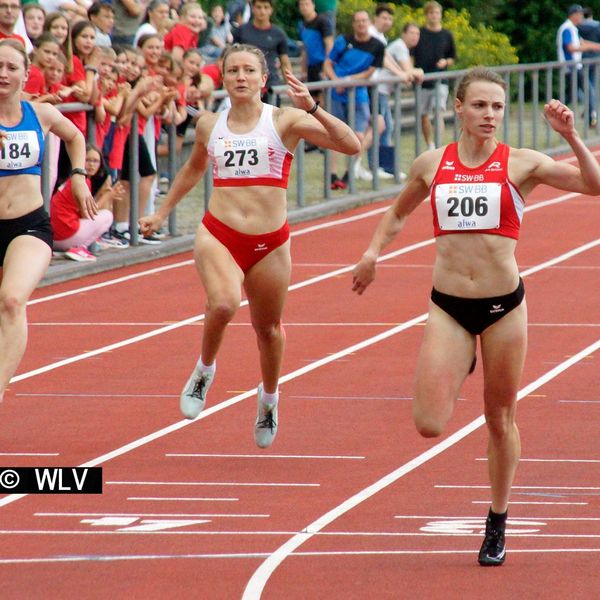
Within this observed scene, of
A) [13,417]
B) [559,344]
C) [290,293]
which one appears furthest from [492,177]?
[290,293]

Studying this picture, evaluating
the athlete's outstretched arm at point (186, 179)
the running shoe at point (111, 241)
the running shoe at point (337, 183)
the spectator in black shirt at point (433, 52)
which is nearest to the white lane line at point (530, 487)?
the athlete's outstretched arm at point (186, 179)

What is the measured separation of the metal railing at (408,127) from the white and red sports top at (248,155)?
6492mm

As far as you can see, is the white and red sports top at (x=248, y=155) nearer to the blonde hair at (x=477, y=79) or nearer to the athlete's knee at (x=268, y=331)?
the athlete's knee at (x=268, y=331)

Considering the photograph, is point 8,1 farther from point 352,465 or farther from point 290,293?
point 352,465

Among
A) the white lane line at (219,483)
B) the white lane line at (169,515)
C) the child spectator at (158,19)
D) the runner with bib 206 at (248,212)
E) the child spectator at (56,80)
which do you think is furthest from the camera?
the child spectator at (158,19)

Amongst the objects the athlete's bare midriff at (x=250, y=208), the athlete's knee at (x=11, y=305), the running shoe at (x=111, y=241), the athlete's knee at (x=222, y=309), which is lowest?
the running shoe at (x=111, y=241)

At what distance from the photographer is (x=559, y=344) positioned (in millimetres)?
13734

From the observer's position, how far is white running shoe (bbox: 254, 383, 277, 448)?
10055 mm

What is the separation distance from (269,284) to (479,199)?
2436mm

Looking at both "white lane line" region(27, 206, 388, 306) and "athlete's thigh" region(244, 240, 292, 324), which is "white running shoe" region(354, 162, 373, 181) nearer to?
"white lane line" region(27, 206, 388, 306)

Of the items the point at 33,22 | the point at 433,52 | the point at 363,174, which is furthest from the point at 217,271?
the point at 433,52

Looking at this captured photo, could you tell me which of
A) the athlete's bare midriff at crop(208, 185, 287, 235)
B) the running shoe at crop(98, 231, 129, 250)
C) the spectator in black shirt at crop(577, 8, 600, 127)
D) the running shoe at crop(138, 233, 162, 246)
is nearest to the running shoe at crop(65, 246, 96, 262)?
the running shoe at crop(98, 231, 129, 250)

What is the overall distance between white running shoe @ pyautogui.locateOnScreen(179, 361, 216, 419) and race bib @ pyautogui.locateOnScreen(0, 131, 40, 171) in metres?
1.52

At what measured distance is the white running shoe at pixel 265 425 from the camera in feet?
33.0
